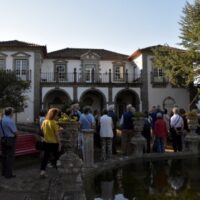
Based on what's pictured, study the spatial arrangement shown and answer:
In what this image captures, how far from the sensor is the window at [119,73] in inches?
1530

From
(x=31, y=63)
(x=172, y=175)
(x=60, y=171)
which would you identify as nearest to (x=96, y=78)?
(x=31, y=63)

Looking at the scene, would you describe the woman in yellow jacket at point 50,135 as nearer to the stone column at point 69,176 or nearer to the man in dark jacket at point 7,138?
the man in dark jacket at point 7,138

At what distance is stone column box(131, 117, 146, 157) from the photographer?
12859mm

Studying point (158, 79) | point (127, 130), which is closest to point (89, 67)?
point (158, 79)

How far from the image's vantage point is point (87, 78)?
1491 inches

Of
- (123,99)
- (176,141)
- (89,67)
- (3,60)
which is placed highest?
(3,60)

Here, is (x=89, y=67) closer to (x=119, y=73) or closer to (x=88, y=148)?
(x=119, y=73)

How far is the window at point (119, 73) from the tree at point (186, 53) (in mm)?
7801

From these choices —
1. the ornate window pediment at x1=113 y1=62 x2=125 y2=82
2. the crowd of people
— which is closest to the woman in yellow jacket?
the crowd of people

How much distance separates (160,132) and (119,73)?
26.0 meters

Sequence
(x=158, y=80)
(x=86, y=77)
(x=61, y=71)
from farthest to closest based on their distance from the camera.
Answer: (x=86, y=77)
(x=61, y=71)
(x=158, y=80)

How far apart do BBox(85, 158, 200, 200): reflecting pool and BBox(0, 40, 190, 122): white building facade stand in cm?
2371

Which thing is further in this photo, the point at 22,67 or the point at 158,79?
the point at 158,79

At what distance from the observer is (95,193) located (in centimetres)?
800
